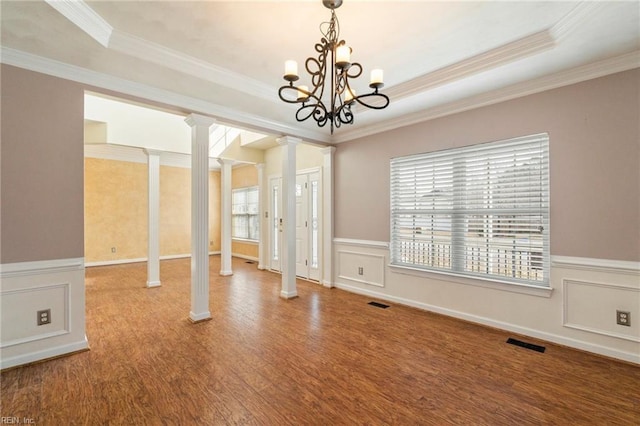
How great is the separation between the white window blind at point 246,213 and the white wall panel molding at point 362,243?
3.63 meters

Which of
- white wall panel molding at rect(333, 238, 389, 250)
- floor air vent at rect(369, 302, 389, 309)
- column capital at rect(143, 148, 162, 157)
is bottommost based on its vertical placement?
floor air vent at rect(369, 302, 389, 309)

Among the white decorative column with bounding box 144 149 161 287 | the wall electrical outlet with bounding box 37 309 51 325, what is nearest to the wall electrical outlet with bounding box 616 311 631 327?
the wall electrical outlet with bounding box 37 309 51 325

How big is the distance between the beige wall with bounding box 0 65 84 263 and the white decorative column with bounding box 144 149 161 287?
8.12 ft

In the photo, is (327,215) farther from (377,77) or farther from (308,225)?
→ (377,77)

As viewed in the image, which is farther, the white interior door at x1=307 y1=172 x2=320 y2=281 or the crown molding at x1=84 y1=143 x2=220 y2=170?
the crown molding at x1=84 y1=143 x2=220 y2=170

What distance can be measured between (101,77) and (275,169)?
391cm

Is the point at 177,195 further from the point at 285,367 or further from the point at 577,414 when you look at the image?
the point at 577,414

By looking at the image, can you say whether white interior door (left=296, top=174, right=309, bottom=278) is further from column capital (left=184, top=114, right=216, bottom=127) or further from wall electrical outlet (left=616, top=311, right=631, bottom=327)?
wall electrical outlet (left=616, top=311, right=631, bottom=327)

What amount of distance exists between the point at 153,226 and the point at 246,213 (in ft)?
11.1

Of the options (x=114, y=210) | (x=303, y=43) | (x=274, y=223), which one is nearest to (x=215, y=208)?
(x=114, y=210)

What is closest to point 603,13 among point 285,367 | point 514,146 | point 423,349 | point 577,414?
point 514,146

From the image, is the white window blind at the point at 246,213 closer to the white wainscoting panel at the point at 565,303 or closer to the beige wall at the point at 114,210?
the beige wall at the point at 114,210

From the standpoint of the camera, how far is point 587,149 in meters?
2.73

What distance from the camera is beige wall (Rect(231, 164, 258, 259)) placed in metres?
8.02
